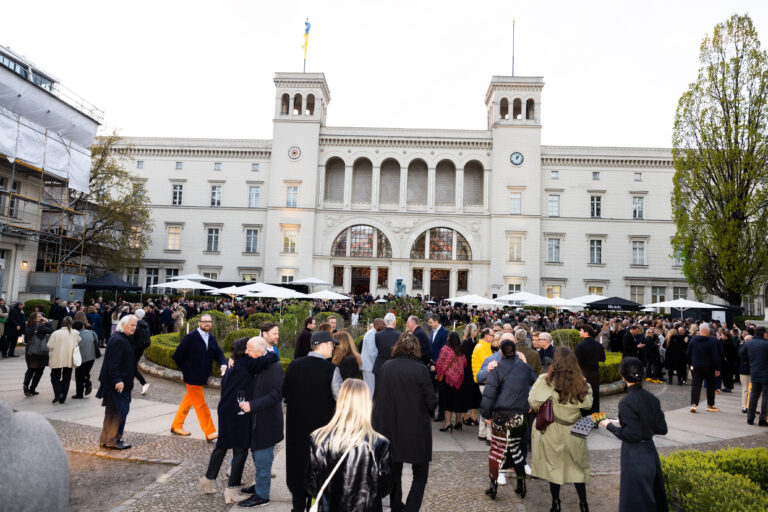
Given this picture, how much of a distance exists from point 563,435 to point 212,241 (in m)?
39.4

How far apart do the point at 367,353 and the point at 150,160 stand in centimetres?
4020

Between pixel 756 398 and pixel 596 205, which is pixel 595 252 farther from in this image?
pixel 756 398

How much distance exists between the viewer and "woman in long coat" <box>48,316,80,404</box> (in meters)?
9.16

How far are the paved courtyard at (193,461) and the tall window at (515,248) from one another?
28.4 m

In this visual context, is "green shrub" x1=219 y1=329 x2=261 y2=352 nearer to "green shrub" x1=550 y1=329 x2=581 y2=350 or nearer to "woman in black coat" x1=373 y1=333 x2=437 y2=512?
"woman in black coat" x1=373 y1=333 x2=437 y2=512

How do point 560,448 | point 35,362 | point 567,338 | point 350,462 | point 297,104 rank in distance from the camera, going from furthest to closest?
1. point 297,104
2. point 567,338
3. point 35,362
4. point 560,448
5. point 350,462

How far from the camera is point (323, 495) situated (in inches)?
117

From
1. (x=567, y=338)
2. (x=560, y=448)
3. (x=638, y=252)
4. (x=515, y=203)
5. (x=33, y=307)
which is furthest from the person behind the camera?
(x=638, y=252)

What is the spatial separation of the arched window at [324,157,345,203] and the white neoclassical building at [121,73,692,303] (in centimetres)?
115

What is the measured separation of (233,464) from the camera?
16.8 ft

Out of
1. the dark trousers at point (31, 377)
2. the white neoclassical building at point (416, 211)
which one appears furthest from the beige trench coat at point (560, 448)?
the white neoclassical building at point (416, 211)

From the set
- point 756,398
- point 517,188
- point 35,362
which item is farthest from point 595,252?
point 35,362

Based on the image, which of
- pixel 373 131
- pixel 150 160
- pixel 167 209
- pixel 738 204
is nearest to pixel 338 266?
pixel 373 131

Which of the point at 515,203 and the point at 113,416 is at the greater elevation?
the point at 515,203
